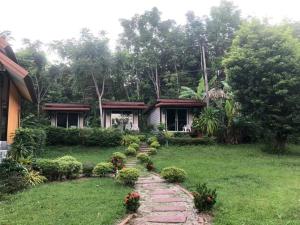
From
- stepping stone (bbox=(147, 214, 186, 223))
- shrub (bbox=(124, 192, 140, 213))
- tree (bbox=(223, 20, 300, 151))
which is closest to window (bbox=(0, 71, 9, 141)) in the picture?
shrub (bbox=(124, 192, 140, 213))

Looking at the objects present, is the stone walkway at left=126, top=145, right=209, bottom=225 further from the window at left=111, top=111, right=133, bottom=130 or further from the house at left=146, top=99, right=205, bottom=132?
the window at left=111, top=111, right=133, bottom=130

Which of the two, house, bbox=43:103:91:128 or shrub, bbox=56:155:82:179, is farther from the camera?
house, bbox=43:103:91:128

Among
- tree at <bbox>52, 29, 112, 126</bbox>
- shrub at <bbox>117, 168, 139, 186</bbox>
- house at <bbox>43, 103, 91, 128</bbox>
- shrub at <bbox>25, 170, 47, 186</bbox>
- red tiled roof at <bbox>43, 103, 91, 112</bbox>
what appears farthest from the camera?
house at <bbox>43, 103, 91, 128</bbox>

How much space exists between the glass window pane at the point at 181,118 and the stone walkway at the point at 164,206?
17242 mm

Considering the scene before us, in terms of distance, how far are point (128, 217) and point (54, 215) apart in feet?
5.33

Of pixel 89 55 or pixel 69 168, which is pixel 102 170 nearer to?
pixel 69 168

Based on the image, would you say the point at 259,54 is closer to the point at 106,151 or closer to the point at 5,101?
the point at 106,151

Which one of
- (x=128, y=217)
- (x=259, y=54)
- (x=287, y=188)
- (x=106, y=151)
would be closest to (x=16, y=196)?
(x=128, y=217)

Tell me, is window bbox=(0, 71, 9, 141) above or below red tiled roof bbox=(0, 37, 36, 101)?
below

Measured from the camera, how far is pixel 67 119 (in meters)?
30.5

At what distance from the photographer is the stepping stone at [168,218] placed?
7559 millimetres

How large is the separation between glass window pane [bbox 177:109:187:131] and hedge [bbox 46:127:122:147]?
7.52 meters

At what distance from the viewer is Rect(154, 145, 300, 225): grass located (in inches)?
309

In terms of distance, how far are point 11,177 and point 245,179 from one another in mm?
7582
